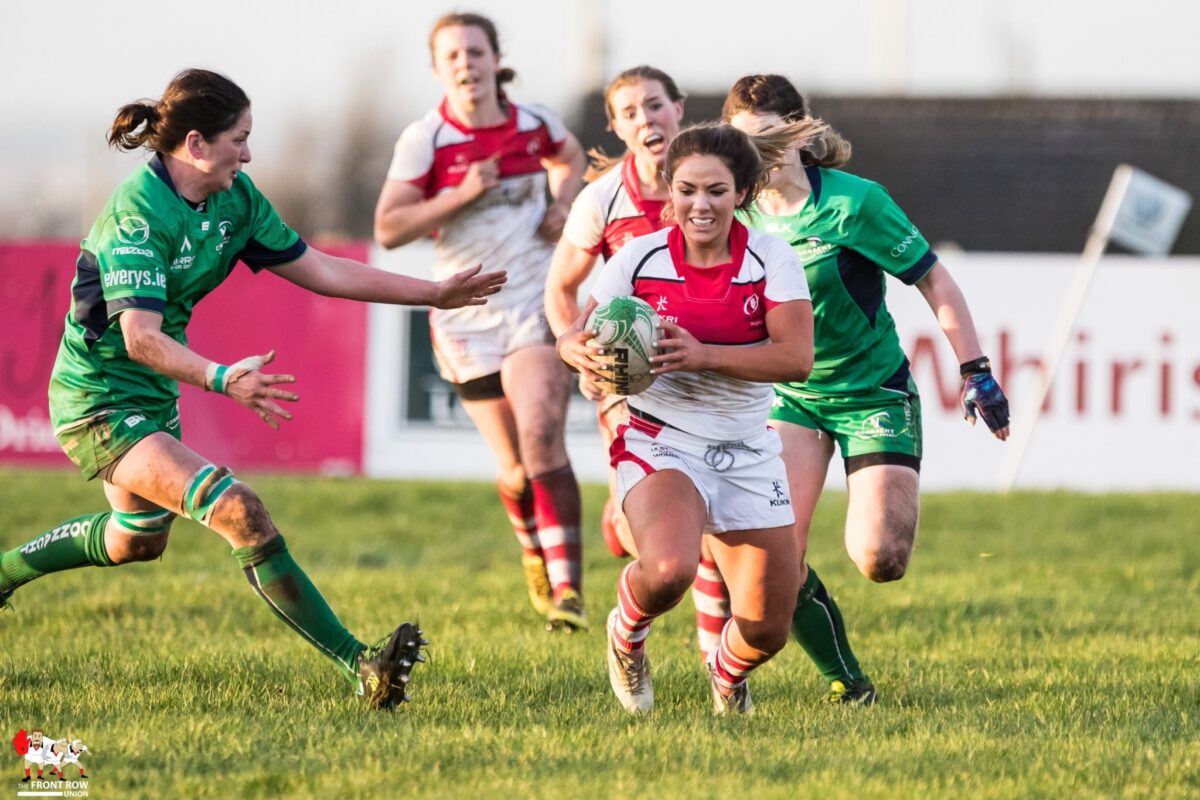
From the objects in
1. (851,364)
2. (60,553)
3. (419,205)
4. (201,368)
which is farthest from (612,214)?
(60,553)

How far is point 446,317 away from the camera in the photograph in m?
8.18

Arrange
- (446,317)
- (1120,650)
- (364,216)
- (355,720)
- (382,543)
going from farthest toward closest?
(364,216), (382,543), (446,317), (1120,650), (355,720)

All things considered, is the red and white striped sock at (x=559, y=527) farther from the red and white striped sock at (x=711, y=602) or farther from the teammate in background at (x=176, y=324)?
the teammate in background at (x=176, y=324)

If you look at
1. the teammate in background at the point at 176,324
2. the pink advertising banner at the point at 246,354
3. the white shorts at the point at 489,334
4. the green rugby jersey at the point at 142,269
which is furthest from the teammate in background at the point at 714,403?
the pink advertising banner at the point at 246,354

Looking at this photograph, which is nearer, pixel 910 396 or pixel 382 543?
pixel 910 396

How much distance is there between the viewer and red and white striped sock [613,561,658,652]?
5.36 meters

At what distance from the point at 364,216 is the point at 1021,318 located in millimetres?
39134

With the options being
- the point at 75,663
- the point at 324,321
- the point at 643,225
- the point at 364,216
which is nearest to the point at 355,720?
the point at 75,663

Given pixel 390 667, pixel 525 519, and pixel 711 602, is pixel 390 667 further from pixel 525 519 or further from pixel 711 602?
pixel 525 519

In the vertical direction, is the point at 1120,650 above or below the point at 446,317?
below

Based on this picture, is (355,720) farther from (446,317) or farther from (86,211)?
(86,211)

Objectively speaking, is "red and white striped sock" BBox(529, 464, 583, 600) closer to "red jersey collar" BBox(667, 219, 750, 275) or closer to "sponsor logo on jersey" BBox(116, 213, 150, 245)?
"red jersey collar" BBox(667, 219, 750, 275)

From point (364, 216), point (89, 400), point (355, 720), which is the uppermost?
point (364, 216)

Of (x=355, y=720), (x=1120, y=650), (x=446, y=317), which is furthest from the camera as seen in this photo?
(x=446, y=317)
